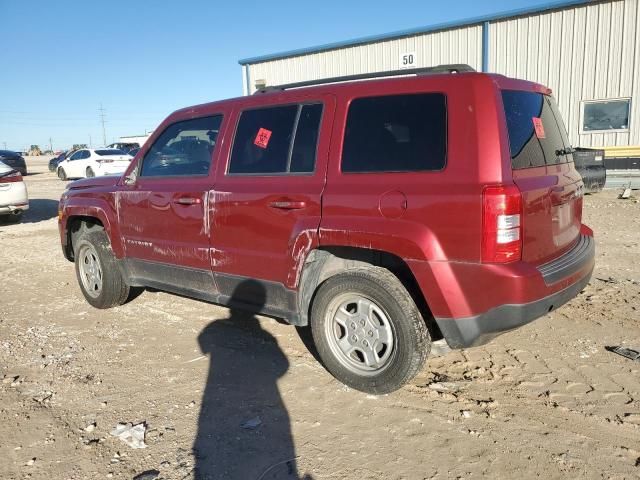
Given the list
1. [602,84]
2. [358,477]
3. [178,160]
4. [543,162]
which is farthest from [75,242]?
[602,84]

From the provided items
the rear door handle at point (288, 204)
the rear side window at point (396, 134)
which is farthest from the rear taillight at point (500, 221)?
the rear door handle at point (288, 204)

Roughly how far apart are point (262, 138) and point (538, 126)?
1.90m

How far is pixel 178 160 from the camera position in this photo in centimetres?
442

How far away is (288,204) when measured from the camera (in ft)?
11.4

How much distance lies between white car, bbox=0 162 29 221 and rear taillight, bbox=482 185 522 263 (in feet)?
36.5

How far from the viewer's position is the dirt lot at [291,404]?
8.75ft

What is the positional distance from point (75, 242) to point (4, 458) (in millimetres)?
3060

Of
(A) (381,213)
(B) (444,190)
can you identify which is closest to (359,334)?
(A) (381,213)

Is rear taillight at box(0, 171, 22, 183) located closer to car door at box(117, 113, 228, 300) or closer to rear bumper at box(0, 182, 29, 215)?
rear bumper at box(0, 182, 29, 215)

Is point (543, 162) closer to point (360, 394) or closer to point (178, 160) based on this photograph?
point (360, 394)

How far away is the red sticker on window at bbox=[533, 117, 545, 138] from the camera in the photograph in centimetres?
323

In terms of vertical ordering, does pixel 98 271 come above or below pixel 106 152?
below

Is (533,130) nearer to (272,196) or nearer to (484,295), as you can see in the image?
(484,295)

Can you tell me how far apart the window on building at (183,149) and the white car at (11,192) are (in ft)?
26.2
